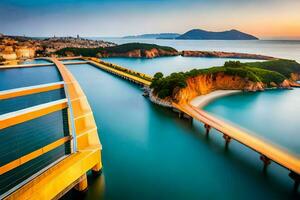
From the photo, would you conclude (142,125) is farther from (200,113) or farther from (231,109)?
(231,109)

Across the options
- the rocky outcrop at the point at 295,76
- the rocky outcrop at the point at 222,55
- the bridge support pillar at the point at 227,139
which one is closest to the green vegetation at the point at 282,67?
the rocky outcrop at the point at 295,76

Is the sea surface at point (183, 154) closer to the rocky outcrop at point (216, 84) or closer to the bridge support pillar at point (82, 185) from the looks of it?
the bridge support pillar at point (82, 185)

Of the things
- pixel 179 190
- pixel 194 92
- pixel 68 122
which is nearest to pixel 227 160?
pixel 179 190

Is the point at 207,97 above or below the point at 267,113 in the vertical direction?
above

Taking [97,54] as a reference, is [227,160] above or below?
below

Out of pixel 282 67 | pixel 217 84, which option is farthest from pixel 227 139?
pixel 282 67

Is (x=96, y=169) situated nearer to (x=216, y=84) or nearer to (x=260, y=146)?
(x=260, y=146)

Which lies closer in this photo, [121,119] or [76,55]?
[121,119]
